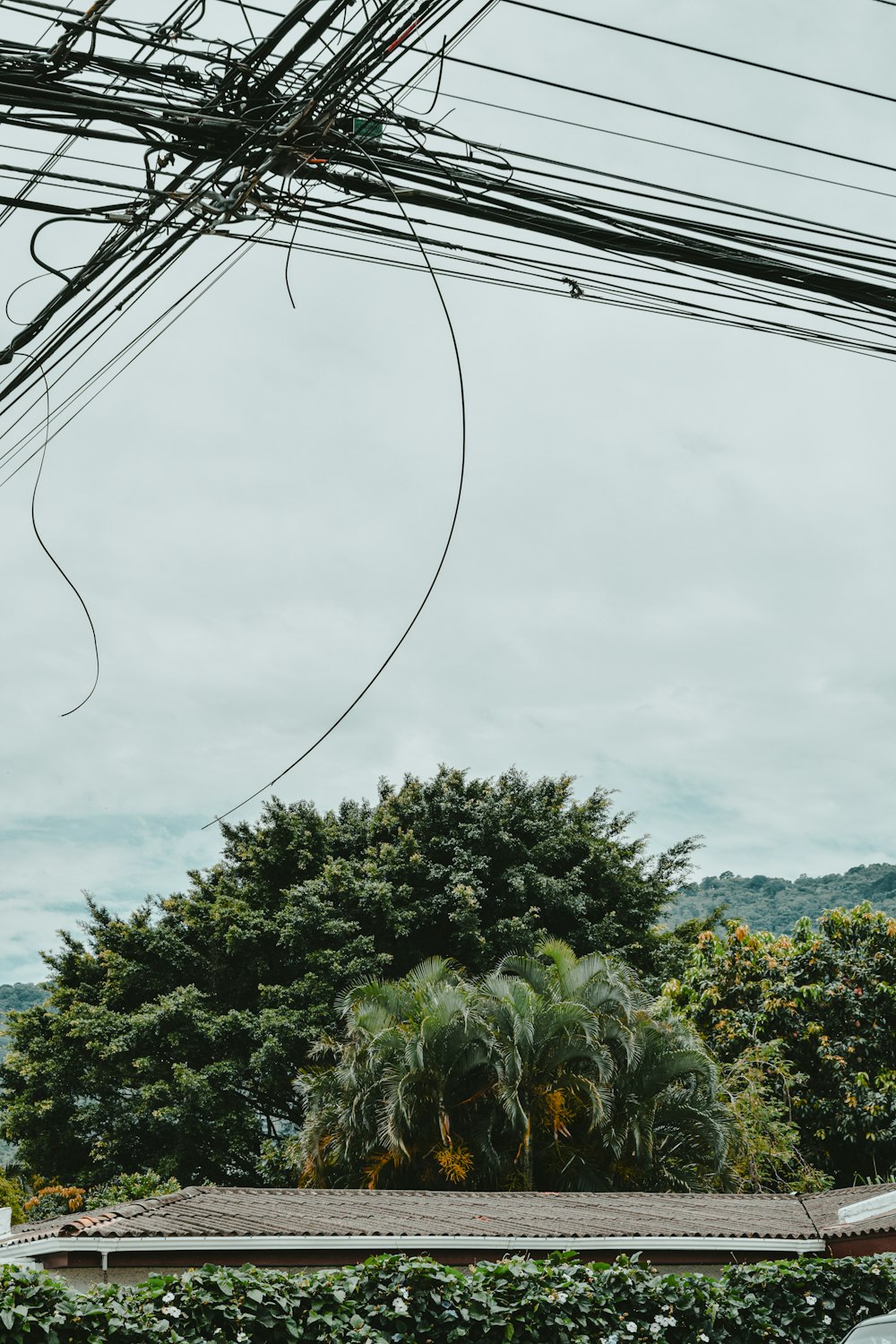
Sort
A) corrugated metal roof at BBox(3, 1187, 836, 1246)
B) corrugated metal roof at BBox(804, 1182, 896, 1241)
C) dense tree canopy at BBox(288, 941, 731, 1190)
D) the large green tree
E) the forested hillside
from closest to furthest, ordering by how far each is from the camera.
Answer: corrugated metal roof at BBox(3, 1187, 836, 1246), corrugated metal roof at BBox(804, 1182, 896, 1241), dense tree canopy at BBox(288, 941, 731, 1190), the large green tree, the forested hillside

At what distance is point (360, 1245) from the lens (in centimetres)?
1062

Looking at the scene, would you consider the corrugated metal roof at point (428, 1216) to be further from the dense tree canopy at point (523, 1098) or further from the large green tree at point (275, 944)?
the large green tree at point (275, 944)

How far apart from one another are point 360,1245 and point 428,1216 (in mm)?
1688

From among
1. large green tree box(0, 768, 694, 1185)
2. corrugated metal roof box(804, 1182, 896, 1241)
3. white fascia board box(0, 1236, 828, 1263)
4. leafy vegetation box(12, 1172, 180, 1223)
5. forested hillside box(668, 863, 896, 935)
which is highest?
forested hillside box(668, 863, 896, 935)

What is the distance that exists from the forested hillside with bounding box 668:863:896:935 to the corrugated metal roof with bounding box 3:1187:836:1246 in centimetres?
6905

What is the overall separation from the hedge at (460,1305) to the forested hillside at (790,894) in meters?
72.9

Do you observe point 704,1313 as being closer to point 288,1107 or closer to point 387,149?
point 387,149

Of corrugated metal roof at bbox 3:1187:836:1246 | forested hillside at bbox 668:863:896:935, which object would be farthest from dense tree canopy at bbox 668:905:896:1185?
forested hillside at bbox 668:863:896:935

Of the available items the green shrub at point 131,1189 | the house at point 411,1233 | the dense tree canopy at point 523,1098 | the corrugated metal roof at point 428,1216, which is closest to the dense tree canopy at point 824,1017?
the dense tree canopy at point 523,1098

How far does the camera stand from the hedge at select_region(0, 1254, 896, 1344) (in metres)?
7.49

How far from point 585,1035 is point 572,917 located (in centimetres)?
986

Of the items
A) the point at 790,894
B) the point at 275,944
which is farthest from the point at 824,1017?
the point at 790,894

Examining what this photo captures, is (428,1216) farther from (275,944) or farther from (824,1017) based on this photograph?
(275,944)

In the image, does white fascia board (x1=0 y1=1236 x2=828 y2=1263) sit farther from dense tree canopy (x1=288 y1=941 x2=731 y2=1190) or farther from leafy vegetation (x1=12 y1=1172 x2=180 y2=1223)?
leafy vegetation (x1=12 y1=1172 x2=180 y2=1223)
